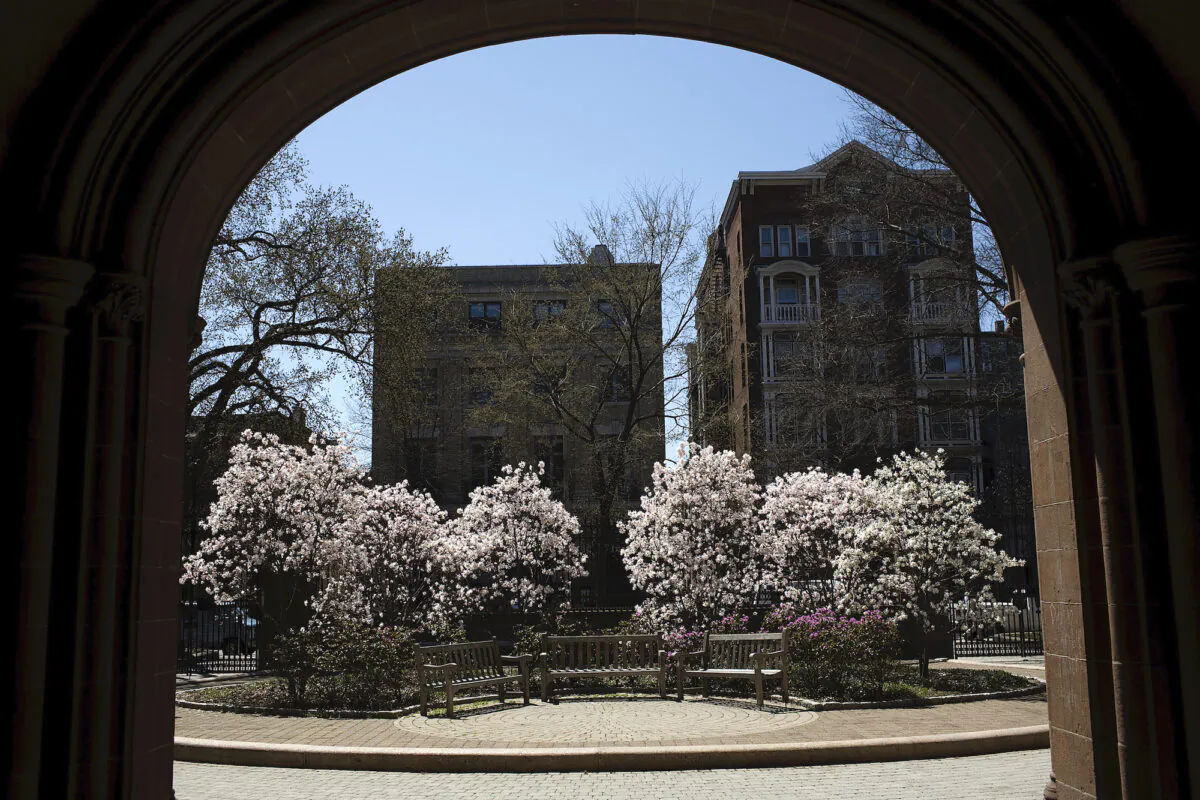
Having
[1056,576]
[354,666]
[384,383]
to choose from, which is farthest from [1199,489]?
[384,383]

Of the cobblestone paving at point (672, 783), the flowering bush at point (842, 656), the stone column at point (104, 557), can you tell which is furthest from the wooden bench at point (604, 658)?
the stone column at point (104, 557)

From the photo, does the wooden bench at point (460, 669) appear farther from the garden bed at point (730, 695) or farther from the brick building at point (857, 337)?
the brick building at point (857, 337)

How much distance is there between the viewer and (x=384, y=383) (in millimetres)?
22828

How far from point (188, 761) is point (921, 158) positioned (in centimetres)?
1974

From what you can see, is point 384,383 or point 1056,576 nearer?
point 1056,576

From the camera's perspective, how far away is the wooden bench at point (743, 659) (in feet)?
43.2

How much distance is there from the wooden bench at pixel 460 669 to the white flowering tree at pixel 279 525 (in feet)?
11.9

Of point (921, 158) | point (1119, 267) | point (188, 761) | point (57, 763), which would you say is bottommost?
point (188, 761)

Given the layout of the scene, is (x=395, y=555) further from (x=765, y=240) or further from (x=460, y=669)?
(x=765, y=240)

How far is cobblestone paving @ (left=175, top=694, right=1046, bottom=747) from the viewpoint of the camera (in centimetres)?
1038

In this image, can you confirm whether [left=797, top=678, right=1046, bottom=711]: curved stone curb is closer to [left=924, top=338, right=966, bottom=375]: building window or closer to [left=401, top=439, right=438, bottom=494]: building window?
[left=401, top=439, right=438, bottom=494]: building window

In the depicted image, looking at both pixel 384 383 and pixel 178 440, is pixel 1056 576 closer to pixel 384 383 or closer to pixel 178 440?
pixel 178 440

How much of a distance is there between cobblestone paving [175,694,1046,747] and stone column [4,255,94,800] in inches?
228

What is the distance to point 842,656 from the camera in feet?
43.9
